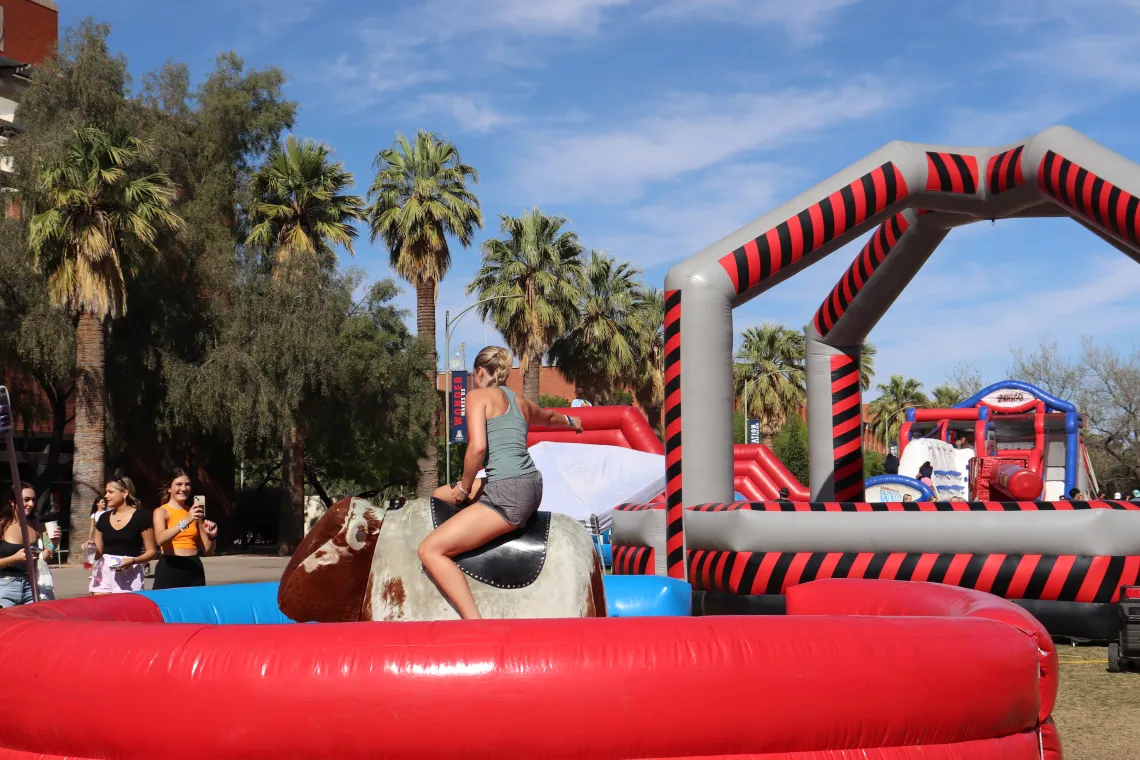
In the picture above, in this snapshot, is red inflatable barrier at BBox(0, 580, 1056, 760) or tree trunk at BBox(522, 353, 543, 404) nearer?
red inflatable barrier at BBox(0, 580, 1056, 760)

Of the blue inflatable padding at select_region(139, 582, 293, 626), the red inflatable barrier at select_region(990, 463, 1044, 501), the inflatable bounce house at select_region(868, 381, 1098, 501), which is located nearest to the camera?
the blue inflatable padding at select_region(139, 582, 293, 626)

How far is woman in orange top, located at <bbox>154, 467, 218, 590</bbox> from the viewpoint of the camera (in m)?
7.89

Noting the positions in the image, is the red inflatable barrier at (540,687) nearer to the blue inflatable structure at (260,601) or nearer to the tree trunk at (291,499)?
the blue inflatable structure at (260,601)

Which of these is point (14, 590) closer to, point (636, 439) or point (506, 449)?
point (506, 449)

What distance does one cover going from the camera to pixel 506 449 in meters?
4.96

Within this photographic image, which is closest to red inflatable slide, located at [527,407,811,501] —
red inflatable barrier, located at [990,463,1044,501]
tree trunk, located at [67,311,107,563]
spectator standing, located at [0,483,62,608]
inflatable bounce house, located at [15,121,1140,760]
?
red inflatable barrier, located at [990,463,1044,501]

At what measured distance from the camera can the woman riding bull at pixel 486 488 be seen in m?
4.80

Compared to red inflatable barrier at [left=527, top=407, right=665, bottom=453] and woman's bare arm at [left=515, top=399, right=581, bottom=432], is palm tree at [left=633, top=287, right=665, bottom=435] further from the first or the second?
woman's bare arm at [left=515, top=399, right=581, bottom=432]

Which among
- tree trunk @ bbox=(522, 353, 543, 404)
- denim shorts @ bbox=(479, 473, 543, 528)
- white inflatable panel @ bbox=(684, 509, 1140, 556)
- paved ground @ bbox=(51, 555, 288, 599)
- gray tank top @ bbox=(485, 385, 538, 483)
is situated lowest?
paved ground @ bbox=(51, 555, 288, 599)

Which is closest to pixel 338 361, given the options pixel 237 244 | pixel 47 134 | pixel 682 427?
pixel 237 244

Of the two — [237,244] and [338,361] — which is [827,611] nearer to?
[338,361]

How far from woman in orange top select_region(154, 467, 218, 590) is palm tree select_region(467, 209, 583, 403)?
92.2 feet

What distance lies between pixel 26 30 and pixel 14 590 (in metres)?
32.3

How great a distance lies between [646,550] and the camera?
37.6ft
